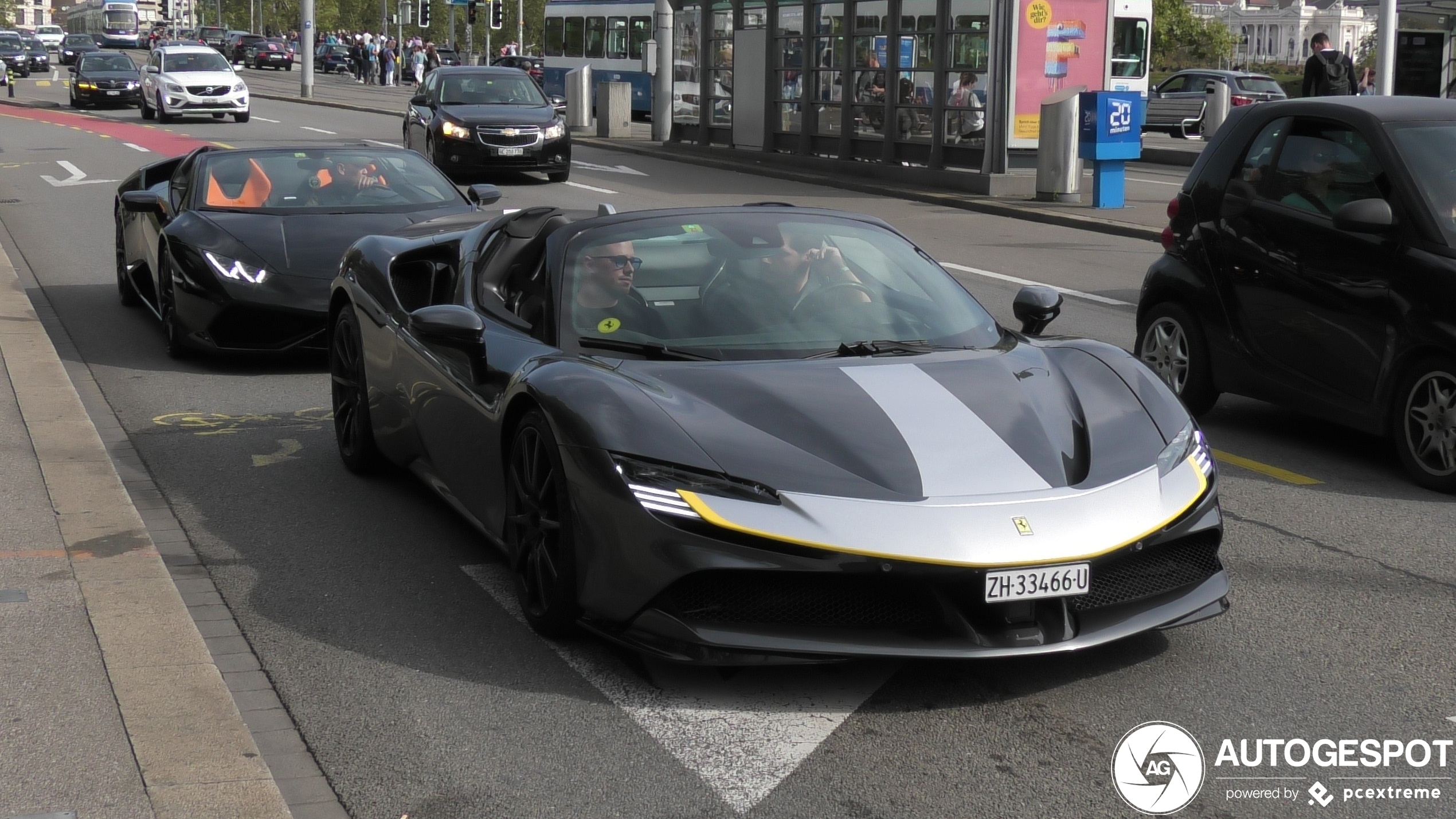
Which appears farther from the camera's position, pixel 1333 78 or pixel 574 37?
pixel 574 37

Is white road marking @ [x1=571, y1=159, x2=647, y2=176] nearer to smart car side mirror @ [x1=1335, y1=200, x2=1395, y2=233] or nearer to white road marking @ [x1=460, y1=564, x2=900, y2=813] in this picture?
smart car side mirror @ [x1=1335, y1=200, x2=1395, y2=233]

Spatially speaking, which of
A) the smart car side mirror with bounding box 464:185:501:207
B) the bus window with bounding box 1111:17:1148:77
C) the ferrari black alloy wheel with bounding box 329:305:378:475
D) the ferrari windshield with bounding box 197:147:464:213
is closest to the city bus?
the bus window with bounding box 1111:17:1148:77

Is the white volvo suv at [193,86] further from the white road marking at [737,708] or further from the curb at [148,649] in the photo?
the white road marking at [737,708]

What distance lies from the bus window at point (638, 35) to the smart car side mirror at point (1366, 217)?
37661mm

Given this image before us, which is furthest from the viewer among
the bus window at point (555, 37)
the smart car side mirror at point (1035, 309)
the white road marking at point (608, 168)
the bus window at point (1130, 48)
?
the bus window at point (555, 37)

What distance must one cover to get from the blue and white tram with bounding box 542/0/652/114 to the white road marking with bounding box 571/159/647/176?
14546 millimetres

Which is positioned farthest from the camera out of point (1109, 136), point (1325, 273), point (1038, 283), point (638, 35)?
point (638, 35)

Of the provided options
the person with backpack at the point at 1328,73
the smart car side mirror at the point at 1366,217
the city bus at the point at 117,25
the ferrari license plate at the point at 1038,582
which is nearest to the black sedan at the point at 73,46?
the city bus at the point at 117,25

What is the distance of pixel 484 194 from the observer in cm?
1069

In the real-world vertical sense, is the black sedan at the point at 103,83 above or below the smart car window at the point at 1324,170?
above

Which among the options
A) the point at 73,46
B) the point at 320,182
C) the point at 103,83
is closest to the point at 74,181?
the point at 320,182

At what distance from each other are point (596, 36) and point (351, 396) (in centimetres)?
4007

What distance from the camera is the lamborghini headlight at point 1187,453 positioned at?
4684mm

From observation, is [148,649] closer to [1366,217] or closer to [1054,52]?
[1366,217]
